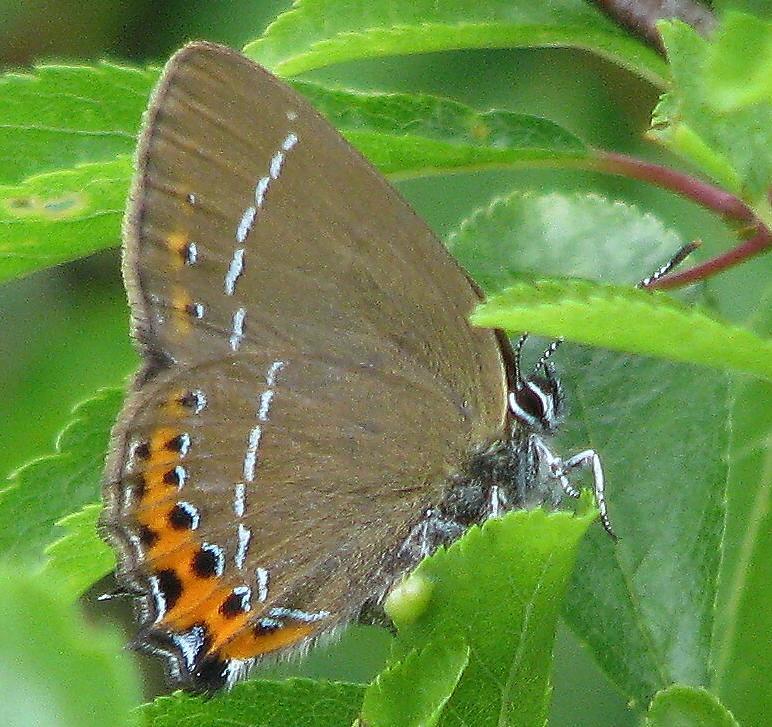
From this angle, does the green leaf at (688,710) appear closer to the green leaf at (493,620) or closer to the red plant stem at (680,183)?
the green leaf at (493,620)

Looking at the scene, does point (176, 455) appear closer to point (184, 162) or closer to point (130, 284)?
point (130, 284)

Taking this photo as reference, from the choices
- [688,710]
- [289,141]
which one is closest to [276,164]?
[289,141]

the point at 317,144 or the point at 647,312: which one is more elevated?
the point at 647,312

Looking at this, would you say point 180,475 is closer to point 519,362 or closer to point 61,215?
point 61,215

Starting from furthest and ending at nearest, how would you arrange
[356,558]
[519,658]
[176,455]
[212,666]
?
[356,558] → [176,455] → [212,666] → [519,658]

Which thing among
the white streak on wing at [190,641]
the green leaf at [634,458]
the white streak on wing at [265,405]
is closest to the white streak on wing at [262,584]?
the white streak on wing at [190,641]

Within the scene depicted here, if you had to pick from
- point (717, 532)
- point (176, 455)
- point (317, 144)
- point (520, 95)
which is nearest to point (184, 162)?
point (317, 144)
